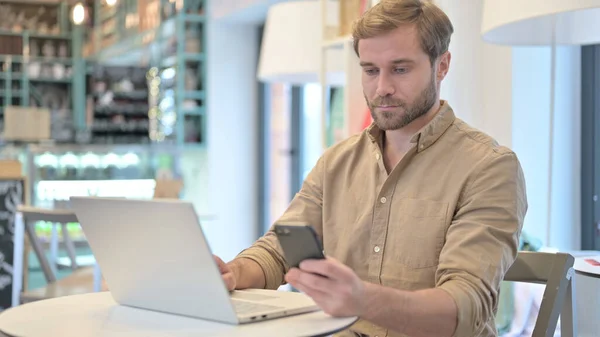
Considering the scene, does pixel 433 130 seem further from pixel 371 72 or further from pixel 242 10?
pixel 242 10

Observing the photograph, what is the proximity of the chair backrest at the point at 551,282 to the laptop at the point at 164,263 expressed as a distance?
0.49 metres

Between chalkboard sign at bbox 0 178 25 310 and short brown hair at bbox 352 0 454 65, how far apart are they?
325 cm

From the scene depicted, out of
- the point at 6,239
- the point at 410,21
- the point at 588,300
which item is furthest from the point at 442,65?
the point at 6,239

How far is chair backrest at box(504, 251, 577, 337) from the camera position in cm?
156

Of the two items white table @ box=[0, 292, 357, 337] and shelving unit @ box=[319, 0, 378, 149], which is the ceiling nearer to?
shelving unit @ box=[319, 0, 378, 149]

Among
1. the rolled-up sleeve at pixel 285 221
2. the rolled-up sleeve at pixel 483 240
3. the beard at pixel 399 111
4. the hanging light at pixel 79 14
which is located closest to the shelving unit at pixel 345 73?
the rolled-up sleeve at pixel 285 221

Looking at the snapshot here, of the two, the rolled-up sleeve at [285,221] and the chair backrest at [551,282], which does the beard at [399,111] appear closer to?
the rolled-up sleeve at [285,221]

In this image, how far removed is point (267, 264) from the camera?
1683 millimetres

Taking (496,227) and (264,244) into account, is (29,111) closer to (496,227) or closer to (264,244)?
(264,244)

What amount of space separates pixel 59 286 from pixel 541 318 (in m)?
2.39

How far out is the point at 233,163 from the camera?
25.3 feet

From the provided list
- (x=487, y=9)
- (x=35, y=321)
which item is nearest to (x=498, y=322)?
(x=487, y=9)

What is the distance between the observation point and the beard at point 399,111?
1.58m

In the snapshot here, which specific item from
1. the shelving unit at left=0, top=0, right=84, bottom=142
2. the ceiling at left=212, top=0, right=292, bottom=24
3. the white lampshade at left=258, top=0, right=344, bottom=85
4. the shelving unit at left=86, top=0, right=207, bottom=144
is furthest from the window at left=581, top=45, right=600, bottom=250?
the shelving unit at left=0, top=0, right=84, bottom=142
